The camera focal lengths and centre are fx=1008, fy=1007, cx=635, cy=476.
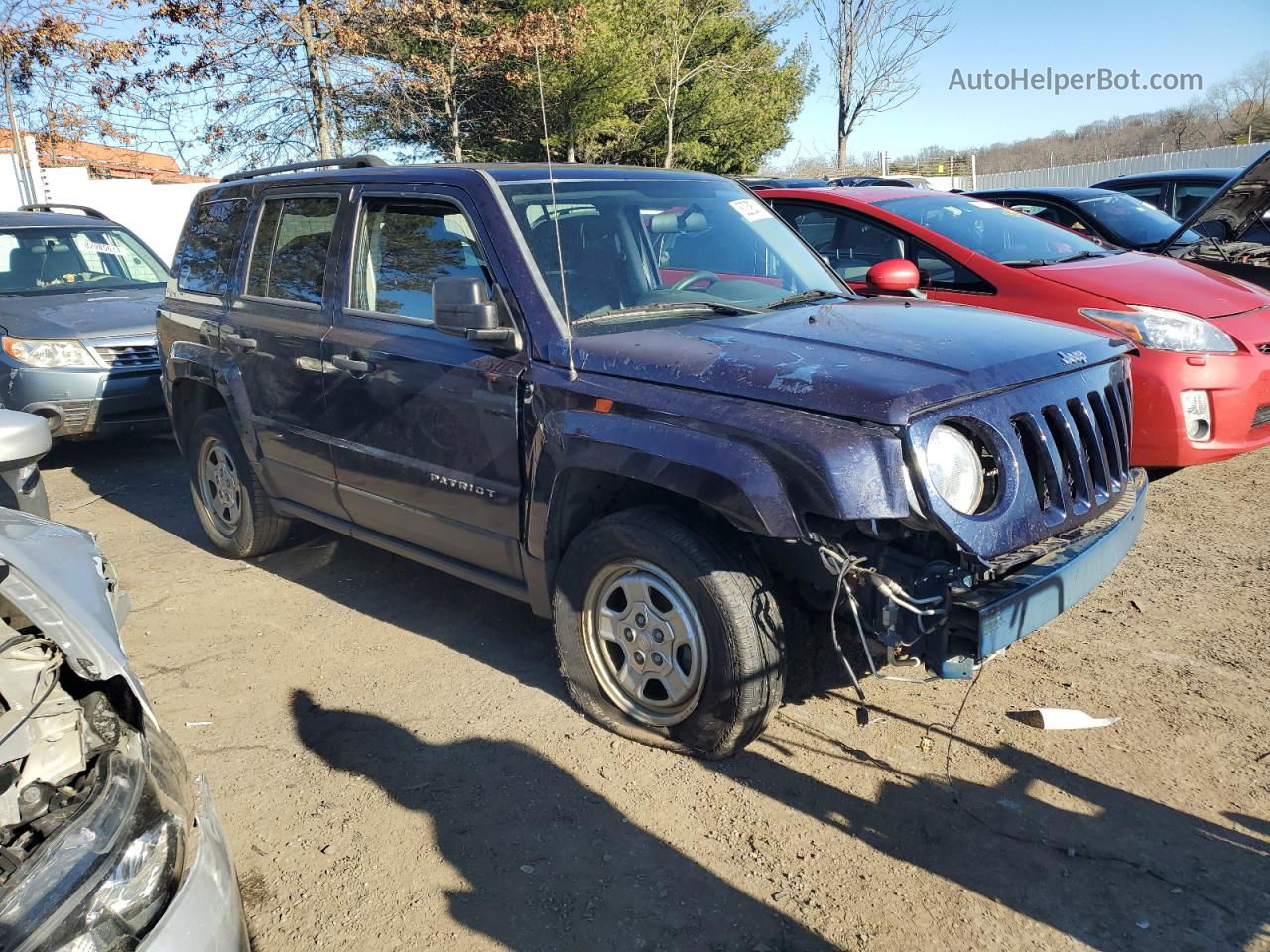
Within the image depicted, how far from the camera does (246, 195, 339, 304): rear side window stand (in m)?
4.57

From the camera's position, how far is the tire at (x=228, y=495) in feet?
17.6

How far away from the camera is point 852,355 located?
3.14 m

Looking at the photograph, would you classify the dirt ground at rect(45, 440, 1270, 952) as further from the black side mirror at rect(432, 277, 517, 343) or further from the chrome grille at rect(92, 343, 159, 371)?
the chrome grille at rect(92, 343, 159, 371)

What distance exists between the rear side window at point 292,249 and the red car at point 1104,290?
256 cm

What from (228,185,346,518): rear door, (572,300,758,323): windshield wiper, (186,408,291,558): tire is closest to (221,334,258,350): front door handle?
(228,185,346,518): rear door

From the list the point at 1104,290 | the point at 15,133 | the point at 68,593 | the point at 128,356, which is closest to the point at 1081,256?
the point at 1104,290

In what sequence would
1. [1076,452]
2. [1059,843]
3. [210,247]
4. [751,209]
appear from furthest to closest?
[210,247], [751,209], [1076,452], [1059,843]

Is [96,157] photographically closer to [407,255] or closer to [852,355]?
[407,255]

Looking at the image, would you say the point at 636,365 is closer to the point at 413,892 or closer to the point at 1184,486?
the point at 413,892

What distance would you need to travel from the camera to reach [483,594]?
16.6 feet

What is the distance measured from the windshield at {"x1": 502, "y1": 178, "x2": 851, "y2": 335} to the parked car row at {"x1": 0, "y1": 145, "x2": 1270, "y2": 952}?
2 cm

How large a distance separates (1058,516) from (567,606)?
1660mm

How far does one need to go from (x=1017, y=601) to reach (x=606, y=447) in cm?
132

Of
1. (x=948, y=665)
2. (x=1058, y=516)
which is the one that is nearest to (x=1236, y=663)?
(x=1058, y=516)
